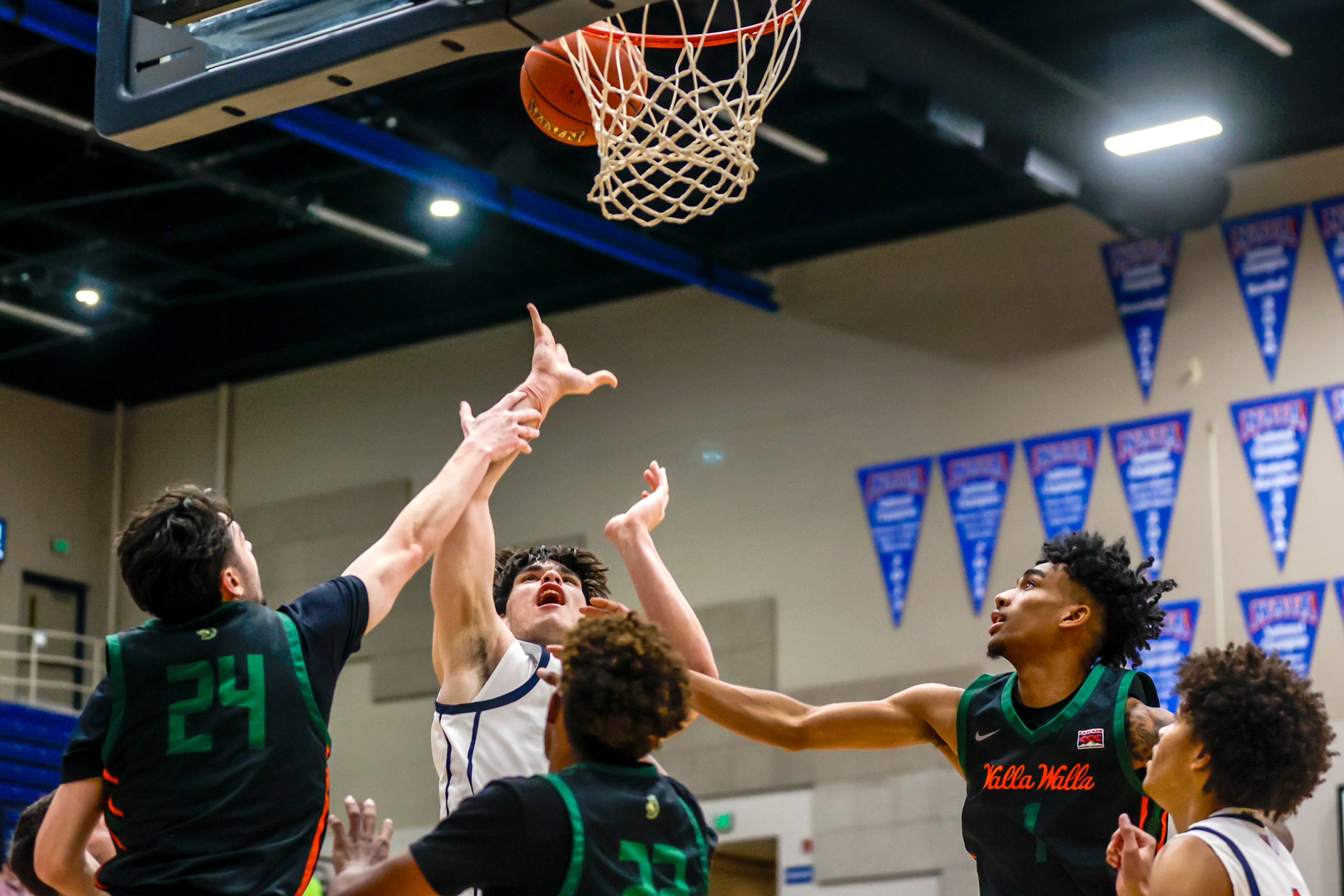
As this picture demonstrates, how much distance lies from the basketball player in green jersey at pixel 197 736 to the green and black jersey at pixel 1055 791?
6.68ft

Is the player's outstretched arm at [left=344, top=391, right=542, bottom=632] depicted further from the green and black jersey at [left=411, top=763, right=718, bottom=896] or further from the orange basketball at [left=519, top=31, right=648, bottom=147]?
the orange basketball at [left=519, top=31, right=648, bottom=147]

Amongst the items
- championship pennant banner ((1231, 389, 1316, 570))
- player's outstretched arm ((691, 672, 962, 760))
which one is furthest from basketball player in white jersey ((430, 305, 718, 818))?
championship pennant banner ((1231, 389, 1316, 570))

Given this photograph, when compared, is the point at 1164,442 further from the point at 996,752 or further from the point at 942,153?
the point at 996,752

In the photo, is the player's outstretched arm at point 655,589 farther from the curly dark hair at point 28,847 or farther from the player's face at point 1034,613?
the curly dark hair at point 28,847

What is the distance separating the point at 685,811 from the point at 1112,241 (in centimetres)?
1158

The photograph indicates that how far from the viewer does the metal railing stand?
1675 cm

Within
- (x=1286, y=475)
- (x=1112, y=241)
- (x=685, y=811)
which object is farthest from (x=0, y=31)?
(x=685, y=811)

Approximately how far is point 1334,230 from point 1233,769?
10404 mm

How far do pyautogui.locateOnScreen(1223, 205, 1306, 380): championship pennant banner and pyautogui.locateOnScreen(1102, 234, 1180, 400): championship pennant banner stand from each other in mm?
543

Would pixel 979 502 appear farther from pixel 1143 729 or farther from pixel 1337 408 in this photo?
pixel 1143 729

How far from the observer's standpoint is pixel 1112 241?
14352 mm

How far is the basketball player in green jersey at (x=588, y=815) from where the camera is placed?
3342 mm

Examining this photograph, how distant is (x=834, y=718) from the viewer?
17.2 ft

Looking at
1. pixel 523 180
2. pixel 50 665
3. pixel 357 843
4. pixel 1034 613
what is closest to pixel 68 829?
pixel 357 843
